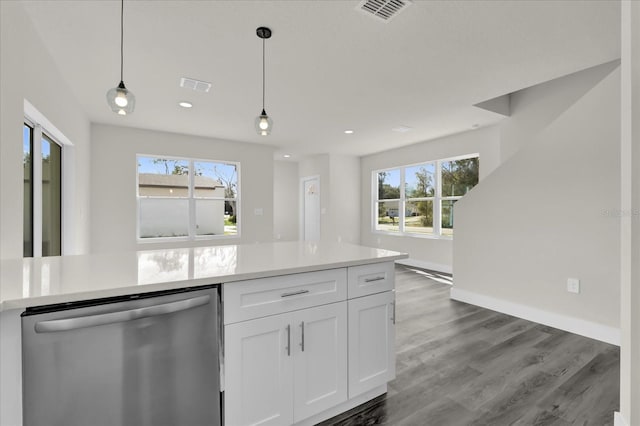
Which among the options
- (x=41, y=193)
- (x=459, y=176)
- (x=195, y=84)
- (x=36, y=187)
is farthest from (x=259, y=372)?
(x=459, y=176)

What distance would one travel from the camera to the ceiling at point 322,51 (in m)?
2.05

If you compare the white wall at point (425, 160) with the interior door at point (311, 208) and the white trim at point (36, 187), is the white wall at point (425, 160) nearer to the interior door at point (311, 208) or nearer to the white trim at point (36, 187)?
the interior door at point (311, 208)

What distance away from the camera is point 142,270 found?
4.53ft

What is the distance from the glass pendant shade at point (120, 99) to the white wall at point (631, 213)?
2426 mm

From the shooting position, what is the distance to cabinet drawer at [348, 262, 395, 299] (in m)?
1.72

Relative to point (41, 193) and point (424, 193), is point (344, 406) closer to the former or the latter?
point (41, 193)

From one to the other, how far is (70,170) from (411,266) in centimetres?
568

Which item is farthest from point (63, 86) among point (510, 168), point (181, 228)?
point (510, 168)

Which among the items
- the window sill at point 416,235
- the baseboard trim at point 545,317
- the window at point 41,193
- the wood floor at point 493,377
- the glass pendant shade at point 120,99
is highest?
the glass pendant shade at point 120,99

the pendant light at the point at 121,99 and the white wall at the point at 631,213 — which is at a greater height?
the pendant light at the point at 121,99

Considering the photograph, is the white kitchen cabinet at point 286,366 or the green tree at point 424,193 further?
the green tree at point 424,193

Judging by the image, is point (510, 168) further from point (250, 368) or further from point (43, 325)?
point (43, 325)

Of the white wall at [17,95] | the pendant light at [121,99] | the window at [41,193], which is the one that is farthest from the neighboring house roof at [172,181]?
the pendant light at [121,99]

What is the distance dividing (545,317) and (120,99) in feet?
13.1
